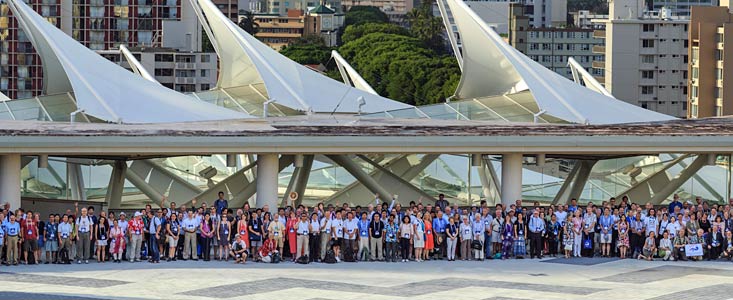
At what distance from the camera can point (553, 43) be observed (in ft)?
638

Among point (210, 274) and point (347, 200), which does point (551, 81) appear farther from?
point (210, 274)

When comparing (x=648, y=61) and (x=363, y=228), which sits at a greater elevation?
(x=648, y=61)

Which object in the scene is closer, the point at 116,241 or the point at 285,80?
the point at 116,241

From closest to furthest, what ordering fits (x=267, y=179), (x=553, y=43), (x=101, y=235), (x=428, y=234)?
(x=101, y=235), (x=428, y=234), (x=267, y=179), (x=553, y=43)

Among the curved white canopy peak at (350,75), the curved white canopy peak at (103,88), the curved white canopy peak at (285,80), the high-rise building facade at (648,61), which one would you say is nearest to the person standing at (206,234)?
the curved white canopy peak at (103,88)

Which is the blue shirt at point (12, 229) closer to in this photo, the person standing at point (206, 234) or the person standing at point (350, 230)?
the person standing at point (206, 234)

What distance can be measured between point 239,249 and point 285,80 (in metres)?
14.7

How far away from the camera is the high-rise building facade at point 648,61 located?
13775 centimetres

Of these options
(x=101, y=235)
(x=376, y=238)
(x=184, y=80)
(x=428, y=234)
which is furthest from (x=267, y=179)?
(x=184, y=80)

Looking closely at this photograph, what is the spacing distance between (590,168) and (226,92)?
42.0 feet

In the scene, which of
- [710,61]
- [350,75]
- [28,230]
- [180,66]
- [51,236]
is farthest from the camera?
[180,66]

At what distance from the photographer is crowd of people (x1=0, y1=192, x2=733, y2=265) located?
3625 cm

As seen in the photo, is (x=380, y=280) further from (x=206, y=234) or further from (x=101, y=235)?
(x=101, y=235)

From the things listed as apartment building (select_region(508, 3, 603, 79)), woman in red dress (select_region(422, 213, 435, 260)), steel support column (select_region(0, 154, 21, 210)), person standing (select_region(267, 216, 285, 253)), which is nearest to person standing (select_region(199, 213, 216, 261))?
person standing (select_region(267, 216, 285, 253))
